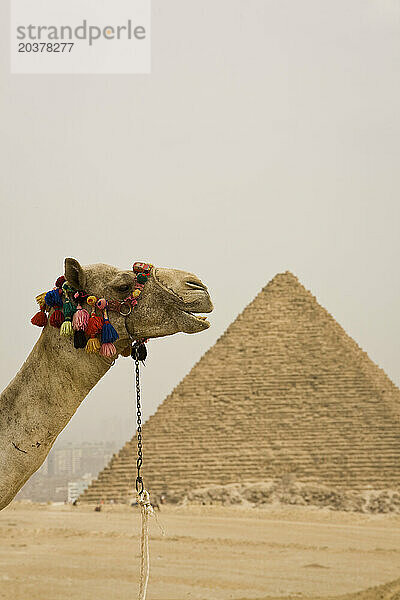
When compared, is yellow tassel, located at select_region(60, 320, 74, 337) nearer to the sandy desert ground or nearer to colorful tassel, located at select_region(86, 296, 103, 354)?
colorful tassel, located at select_region(86, 296, 103, 354)

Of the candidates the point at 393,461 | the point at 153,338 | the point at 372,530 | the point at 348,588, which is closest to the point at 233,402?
the point at 393,461

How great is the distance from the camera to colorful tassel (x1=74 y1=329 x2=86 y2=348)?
9.84 ft

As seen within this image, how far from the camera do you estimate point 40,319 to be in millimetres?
3158

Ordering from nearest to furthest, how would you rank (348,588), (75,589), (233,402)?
(75,589) < (348,588) < (233,402)

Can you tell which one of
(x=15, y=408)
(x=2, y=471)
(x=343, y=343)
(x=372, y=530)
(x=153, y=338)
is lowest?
(x=372, y=530)

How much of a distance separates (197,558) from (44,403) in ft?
68.6

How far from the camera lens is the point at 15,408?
311cm

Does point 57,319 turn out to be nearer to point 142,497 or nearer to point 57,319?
point 57,319

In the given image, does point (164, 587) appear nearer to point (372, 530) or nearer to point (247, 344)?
point (372, 530)

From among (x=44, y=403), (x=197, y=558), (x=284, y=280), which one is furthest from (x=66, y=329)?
(x=284, y=280)

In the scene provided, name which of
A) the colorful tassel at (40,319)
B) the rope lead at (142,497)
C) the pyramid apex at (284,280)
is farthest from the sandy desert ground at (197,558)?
the pyramid apex at (284,280)

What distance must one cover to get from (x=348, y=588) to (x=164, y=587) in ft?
12.3

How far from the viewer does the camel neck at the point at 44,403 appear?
3.06 m

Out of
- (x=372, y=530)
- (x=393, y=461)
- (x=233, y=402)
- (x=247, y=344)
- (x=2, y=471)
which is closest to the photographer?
(x=2, y=471)
